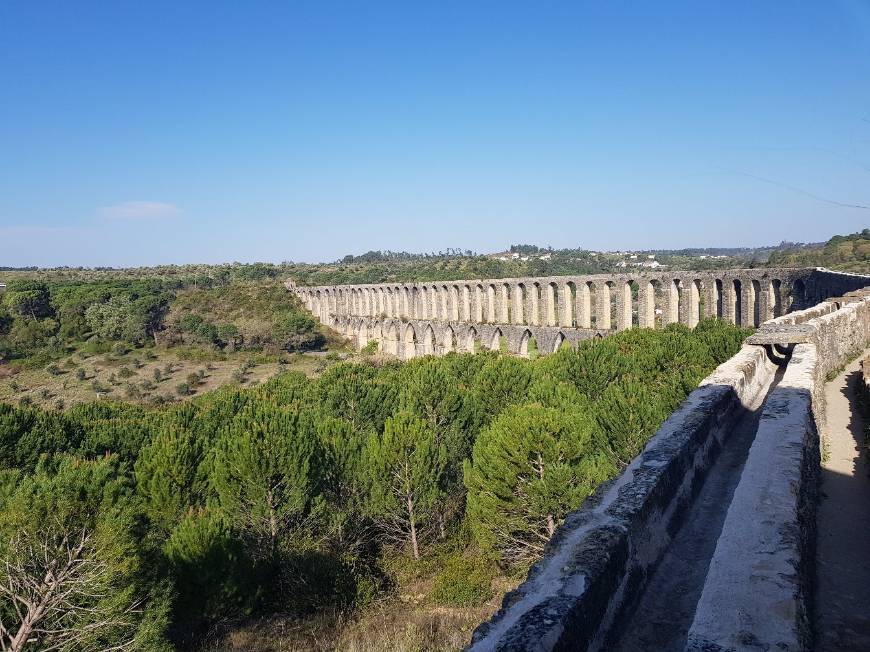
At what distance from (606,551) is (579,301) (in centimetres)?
2660

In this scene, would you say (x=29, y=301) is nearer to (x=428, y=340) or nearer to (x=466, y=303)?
(x=428, y=340)

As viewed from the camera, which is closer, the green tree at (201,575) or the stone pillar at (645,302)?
the green tree at (201,575)

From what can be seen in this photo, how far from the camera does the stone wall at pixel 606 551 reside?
2.57m

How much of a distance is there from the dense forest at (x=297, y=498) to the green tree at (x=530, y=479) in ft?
0.09

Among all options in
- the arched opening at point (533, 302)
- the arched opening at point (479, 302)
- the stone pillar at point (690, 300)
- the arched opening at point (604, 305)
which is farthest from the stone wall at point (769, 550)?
the arched opening at point (479, 302)

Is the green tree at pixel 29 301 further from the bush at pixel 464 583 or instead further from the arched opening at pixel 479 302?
the bush at pixel 464 583

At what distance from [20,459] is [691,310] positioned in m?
23.0

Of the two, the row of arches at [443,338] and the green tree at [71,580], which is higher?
the green tree at [71,580]

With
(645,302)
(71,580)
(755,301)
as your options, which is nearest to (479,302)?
(645,302)

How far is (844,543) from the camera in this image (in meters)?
4.40

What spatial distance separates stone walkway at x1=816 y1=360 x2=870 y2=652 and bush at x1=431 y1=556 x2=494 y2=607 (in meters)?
5.27

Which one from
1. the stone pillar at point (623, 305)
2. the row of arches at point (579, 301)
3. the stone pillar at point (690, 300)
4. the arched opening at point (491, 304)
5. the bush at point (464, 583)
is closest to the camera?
the bush at point (464, 583)

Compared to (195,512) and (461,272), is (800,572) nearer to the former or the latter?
(195,512)

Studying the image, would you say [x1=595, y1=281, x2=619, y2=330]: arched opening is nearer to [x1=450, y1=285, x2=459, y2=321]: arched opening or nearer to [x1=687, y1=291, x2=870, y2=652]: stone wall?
[x1=450, y1=285, x2=459, y2=321]: arched opening
